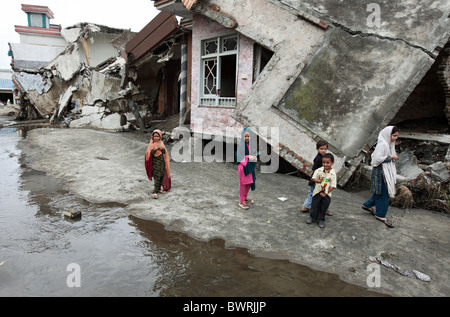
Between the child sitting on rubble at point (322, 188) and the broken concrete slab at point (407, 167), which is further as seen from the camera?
the broken concrete slab at point (407, 167)

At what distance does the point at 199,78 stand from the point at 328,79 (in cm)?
403

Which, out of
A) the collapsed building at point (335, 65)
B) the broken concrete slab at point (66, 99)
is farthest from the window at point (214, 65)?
the broken concrete slab at point (66, 99)

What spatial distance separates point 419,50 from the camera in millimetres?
5469

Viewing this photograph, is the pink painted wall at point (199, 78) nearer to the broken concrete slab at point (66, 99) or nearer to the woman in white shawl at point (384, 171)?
the woman in white shawl at point (384, 171)

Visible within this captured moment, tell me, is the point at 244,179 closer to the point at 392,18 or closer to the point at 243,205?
the point at 243,205

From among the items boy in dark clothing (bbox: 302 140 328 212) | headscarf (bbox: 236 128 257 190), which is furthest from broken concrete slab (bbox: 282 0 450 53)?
headscarf (bbox: 236 128 257 190)

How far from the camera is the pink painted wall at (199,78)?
725cm

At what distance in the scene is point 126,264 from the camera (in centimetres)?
313

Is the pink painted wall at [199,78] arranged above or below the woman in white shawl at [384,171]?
above

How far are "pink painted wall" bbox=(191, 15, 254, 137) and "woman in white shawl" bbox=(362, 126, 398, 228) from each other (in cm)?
376

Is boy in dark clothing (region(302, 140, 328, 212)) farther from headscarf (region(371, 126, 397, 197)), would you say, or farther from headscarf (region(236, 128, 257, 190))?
headscarf (region(236, 128, 257, 190))

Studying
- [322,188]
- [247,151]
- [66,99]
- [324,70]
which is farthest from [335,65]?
[66,99]

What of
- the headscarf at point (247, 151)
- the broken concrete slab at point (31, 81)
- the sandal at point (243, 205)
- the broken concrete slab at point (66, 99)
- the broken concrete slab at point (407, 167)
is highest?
the broken concrete slab at point (31, 81)

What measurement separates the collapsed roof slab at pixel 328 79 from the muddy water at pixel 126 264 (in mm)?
3109
